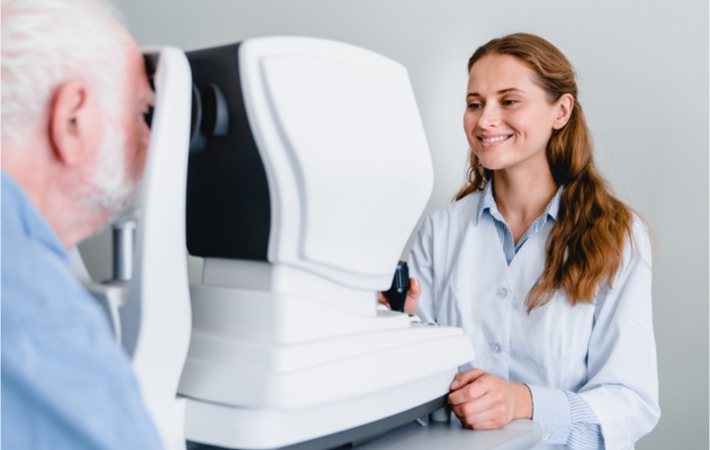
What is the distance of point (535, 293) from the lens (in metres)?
1.27

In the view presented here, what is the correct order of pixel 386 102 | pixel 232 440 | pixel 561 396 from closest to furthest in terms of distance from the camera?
pixel 232 440
pixel 386 102
pixel 561 396

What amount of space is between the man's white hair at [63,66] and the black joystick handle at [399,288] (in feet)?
1.57

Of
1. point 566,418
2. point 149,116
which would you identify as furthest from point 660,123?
point 149,116

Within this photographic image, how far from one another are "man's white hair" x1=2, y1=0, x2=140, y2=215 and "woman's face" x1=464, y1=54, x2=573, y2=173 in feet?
3.18

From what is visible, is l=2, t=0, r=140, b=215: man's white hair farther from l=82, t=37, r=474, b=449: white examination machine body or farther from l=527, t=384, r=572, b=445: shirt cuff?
l=527, t=384, r=572, b=445: shirt cuff

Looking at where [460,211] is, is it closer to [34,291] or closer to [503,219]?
[503,219]

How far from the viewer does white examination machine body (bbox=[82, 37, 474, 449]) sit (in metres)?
0.63

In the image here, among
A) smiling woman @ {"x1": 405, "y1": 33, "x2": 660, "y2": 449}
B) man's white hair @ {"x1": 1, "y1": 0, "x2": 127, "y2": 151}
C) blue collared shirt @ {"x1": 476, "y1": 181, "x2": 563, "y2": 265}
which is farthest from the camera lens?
blue collared shirt @ {"x1": 476, "y1": 181, "x2": 563, "y2": 265}

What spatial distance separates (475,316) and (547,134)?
0.45m

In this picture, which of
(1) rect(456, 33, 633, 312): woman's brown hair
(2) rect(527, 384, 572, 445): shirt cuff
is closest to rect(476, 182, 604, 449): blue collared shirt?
(2) rect(527, 384, 572, 445): shirt cuff

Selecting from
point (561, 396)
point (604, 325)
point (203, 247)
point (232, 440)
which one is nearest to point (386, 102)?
point (203, 247)

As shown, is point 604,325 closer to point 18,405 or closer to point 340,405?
point 340,405

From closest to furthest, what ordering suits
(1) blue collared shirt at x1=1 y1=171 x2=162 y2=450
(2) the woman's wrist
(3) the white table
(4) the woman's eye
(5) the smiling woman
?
(1) blue collared shirt at x1=1 y1=171 x2=162 y2=450, (4) the woman's eye, (3) the white table, (2) the woman's wrist, (5) the smiling woman

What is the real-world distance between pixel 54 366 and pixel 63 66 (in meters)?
0.26
